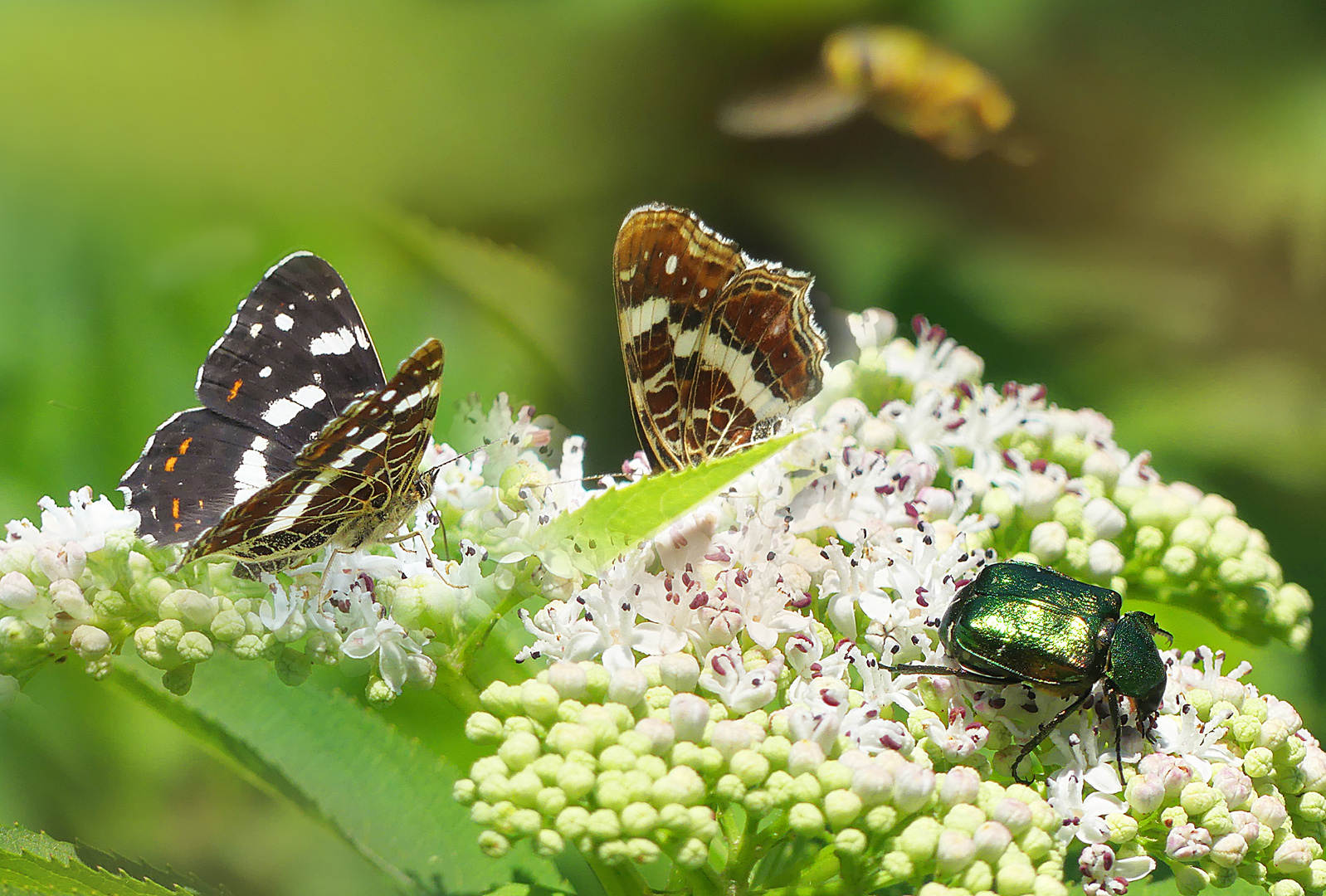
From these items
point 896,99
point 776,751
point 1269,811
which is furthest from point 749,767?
point 896,99

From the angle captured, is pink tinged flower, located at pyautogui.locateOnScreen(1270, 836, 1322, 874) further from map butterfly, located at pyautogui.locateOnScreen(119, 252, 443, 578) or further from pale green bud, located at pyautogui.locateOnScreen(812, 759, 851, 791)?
map butterfly, located at pyautogui.locateOnScreen(119, 252, 443, 578)

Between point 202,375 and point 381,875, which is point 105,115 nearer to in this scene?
point 202,375

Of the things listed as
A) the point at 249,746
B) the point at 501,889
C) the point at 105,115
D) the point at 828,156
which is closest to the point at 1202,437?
the point at 828,156

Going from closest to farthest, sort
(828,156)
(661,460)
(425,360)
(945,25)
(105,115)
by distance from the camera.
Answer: (425,360), (661,460), (105,115), (945,25), (828,156)

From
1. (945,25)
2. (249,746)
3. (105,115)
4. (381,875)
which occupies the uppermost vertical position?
(945,25)

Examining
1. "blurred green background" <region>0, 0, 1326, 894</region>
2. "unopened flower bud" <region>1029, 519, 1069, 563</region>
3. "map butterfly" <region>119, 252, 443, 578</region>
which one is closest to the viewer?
"map butterfly" <region>119, 252, 443, 578</region>

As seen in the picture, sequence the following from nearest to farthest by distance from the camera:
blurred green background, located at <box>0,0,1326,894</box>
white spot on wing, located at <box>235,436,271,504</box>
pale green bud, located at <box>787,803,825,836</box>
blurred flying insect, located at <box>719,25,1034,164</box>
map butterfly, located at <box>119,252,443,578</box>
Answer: pale green bud, located at <box>787,803,825,836</box> → map butterfly, located at <box>119,252,443,578</box> → white spot on wing, located at <box>235,436,271,504</box> → blurred green background, located at <box>0,0,1326,894</box> → blurred flying insect, located at <box>719,25,1034,164</box>

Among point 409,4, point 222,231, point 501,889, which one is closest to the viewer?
point 501,889

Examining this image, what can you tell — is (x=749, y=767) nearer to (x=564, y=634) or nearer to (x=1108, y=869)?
→ (x=564, y=634)

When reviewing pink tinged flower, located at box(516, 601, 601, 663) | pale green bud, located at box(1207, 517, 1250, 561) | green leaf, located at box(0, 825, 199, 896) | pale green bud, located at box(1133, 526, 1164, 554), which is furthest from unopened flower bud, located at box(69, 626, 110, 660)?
pale green bud, located at box(1207, 517, 1250, 561)
